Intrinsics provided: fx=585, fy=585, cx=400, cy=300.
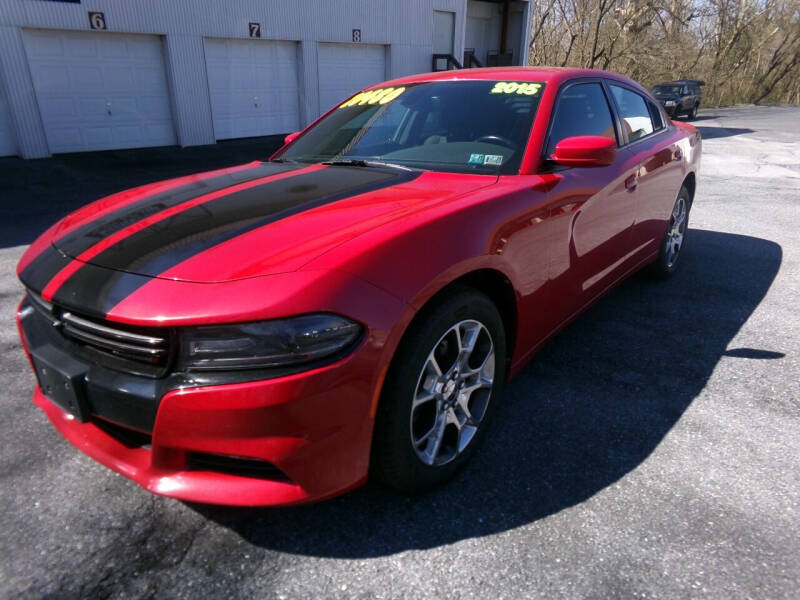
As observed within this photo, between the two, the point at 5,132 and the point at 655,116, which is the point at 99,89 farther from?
the point at 655,116

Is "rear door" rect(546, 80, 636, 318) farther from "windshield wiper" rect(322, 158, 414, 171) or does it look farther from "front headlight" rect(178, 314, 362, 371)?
"front headlight" rect(178, 314, 362, 371)

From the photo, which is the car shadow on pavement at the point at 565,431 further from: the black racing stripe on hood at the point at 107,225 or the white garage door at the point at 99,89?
the white garage door at the point at 99,89

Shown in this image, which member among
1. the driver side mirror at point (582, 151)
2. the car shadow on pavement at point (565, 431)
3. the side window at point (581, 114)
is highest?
the side window at point (581, 114)

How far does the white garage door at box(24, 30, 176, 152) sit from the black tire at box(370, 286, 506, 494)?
11803 millimetres

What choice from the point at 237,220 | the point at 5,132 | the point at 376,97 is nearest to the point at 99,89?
the point at 5,132

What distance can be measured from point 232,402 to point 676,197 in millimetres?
4001

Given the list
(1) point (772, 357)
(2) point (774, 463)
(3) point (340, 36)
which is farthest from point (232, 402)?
(3) point (340, 36)

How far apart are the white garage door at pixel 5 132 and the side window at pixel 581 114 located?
1118 cm

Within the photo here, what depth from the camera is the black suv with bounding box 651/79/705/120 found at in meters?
22.9

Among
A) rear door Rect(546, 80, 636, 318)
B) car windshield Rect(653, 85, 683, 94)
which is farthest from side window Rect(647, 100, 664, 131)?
car windshield Rect(653, 85, 683, 94)

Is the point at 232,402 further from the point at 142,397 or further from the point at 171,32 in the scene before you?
the point at 171,32

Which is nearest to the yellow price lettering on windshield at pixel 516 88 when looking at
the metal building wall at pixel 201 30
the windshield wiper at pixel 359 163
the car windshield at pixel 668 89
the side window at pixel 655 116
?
the windshield wiper at pixel 359 163

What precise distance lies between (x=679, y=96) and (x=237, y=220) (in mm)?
25280

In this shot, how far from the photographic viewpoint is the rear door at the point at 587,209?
2.79 metres
